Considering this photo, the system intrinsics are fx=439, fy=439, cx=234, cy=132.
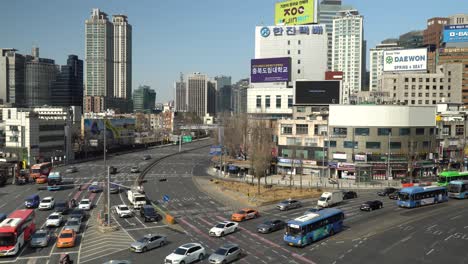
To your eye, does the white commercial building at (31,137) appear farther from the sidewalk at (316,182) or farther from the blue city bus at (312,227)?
the blue city bus at (312,227)

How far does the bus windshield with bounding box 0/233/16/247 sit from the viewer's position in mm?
38312

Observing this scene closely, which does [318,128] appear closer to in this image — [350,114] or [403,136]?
[350,114]

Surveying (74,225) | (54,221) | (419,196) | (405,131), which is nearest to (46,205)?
(54,221)

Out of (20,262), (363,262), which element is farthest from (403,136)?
(20,262)

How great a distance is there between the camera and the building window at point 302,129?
98.9 meters

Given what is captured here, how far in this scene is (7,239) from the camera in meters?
38.4

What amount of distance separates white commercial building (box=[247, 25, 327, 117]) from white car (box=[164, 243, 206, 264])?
369 ft

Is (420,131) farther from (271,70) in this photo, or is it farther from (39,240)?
(39,240)

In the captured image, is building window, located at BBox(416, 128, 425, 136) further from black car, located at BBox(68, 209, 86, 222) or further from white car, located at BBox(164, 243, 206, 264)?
white car, located at BBox(164, 243, 206, 264)

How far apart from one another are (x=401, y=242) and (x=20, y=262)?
1396 inches

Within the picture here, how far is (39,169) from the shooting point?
→ 3529 inches

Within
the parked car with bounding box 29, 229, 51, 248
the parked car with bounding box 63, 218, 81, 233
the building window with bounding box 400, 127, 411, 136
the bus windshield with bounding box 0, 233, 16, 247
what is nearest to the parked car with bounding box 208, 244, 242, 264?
the parked car with bounding box 29, 229, 51, 248

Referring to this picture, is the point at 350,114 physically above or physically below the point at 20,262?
above

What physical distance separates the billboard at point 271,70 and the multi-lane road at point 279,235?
2652 inches
